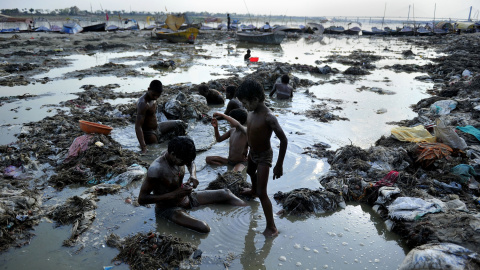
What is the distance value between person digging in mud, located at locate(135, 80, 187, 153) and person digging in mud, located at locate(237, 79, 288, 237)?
2.51 metres

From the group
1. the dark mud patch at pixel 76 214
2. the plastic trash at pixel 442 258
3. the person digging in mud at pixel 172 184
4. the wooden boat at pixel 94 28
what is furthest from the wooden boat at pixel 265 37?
the plastic trash at pixel 442 258

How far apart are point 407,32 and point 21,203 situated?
47251 mm

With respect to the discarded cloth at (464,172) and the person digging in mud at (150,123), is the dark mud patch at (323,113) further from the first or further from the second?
the person digging in mud at (150,123)

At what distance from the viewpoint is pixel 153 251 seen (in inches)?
120

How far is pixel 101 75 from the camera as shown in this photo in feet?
41.9

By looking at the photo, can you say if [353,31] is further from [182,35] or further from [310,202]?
[310,202]

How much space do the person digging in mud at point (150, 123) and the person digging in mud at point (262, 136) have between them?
8.22ft

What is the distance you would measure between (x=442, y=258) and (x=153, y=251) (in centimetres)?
258

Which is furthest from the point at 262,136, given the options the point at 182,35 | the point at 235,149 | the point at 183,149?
the point at 182,35

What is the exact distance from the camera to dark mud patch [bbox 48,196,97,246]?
11.4 feet

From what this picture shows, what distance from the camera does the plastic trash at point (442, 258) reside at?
2504 mm

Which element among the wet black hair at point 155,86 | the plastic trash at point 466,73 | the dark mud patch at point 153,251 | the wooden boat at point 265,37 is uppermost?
the wooden boat at point 265,37

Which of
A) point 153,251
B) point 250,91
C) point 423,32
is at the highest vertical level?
point 423,32

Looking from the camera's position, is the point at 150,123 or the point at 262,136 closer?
the point at 262,136
